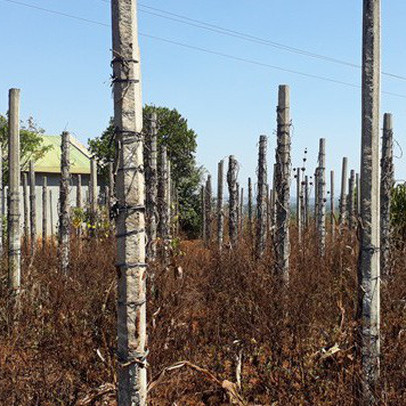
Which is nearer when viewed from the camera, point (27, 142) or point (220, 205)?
point (220, 205)

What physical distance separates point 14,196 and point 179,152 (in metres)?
23.0

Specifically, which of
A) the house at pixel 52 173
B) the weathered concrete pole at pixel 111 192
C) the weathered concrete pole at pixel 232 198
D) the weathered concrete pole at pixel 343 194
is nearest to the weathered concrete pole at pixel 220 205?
the weathered concrete pole at pixel 232 198

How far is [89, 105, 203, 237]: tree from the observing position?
97.6ft

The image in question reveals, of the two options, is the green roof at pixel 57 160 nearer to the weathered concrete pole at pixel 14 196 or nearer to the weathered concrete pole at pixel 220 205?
the weathered concrete pole at pixel 220 205

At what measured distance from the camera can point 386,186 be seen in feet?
28.1

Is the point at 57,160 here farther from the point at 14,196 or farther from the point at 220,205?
the point at 14,196

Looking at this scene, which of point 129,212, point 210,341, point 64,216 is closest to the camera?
point 129,212

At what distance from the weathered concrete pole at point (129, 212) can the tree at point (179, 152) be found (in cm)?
2538

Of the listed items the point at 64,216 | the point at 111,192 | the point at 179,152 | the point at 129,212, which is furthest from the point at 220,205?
the point at 179,152

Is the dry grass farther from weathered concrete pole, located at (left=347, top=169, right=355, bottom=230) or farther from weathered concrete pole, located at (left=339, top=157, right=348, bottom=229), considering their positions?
weathered concrete pole, located at (left=339, top=157, right=348, bottom=229)

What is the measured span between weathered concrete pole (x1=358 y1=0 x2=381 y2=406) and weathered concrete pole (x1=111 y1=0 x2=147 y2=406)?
1.92 metres

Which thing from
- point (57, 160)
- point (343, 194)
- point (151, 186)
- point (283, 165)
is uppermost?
point (57, 160)

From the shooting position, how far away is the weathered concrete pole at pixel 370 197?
4758mm

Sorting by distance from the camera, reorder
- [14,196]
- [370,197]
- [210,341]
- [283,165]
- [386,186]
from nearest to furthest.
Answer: [370,197]
[210,341]
[14,196]
[283,165]
[386,186]
